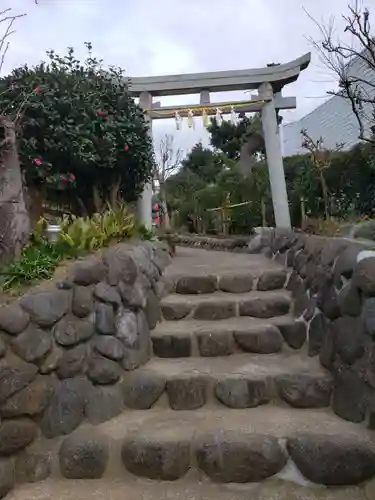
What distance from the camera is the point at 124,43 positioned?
19.7 ft

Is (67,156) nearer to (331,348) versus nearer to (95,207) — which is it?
(95,207)

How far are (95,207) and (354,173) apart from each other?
195 inches

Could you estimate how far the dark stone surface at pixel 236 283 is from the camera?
11.6ft

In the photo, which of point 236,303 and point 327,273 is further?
point 236,303

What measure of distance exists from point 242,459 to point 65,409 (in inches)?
36.8

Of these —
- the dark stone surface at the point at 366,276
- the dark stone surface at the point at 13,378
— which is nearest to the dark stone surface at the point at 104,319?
the dark stone surface at the point at 13,378

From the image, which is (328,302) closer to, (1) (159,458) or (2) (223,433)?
(2) (223,433)

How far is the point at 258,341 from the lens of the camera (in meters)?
2.84

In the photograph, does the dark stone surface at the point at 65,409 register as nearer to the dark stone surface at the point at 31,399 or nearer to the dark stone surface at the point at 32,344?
the dark stone surface at the point at 31,399

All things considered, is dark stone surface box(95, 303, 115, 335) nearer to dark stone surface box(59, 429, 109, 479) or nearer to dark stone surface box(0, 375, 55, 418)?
dark stone surface box(0, 375, 55, 418)

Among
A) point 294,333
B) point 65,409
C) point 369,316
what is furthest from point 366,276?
point 65,409

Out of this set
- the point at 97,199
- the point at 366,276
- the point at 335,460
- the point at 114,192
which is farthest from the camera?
the point at 114,192

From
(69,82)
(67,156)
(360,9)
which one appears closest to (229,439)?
(67,156)

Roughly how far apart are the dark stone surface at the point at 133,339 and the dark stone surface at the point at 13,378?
24.9 inches
